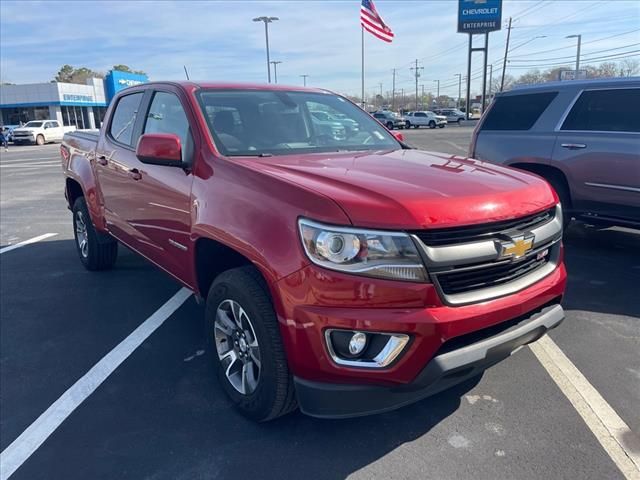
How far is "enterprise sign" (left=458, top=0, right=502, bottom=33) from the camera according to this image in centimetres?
4612

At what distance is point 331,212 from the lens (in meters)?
2.30

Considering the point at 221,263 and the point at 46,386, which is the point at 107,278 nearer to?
the point at 46,386

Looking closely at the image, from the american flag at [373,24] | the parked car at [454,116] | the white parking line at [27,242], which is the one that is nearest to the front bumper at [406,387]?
the white parking line at [27,242]

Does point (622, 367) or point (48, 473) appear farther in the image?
point (622, 367)

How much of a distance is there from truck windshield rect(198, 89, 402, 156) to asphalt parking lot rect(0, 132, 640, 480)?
5.31 feet

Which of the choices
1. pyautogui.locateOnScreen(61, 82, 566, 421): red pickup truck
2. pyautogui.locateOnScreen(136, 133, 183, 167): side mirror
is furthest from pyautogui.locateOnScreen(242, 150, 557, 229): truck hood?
pyautogui.locateOnScreen(136, 133, 183, 167): side mirror

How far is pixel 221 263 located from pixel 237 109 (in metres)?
1.14

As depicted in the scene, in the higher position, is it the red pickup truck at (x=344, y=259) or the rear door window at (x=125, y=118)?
the rear door window at (x=125, y=118)

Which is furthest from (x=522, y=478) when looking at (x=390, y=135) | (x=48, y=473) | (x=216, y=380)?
(x=390, y=135)

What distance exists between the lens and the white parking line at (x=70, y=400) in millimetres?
2725

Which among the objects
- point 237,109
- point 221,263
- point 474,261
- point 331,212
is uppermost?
point 237,109

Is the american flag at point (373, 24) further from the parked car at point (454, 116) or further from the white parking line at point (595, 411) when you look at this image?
the parked car at point (454, 116)

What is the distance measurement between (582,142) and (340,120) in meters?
3.27

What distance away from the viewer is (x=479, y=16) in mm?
46656
